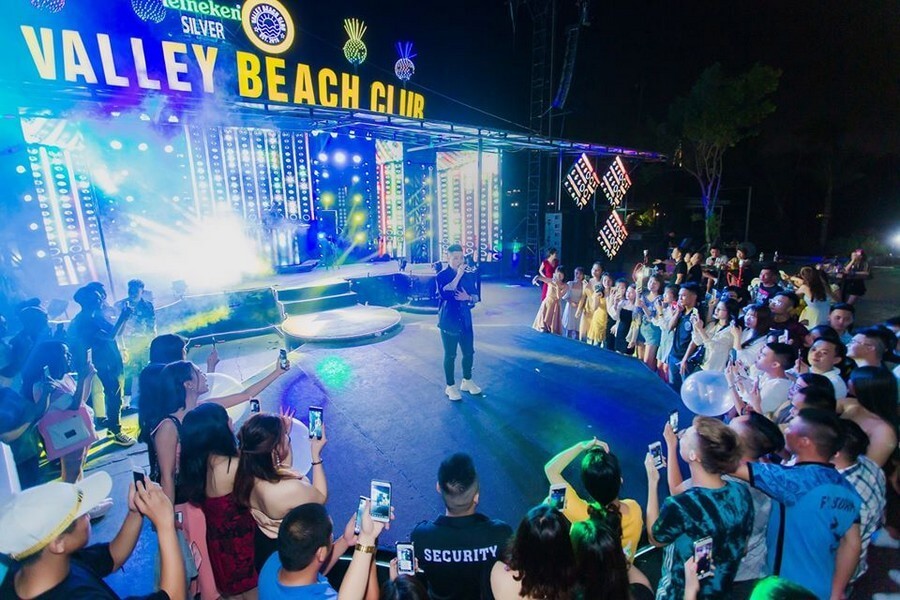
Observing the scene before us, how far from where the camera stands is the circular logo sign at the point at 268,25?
8805mm

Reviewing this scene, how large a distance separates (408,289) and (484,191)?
617cm

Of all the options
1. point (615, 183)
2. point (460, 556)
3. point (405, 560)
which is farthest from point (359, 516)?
point (615, 183)

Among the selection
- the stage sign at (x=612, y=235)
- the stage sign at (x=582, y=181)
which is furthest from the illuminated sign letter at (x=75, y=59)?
the stage sign at (x=612, y=235)

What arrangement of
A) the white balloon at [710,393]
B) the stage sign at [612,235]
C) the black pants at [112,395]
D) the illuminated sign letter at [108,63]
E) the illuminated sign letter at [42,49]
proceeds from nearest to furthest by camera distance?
the white balloon at [710,393], the black pants at [112,395], the illuminated sign letter at [42,49], the illuminated sign letter at [108,63], the stage sign at [612,235]

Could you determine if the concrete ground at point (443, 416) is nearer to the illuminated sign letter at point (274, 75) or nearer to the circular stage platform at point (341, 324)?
the circular stage platform at point (341, 324)

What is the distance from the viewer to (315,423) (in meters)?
2.78

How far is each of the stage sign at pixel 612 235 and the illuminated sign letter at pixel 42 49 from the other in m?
17.3

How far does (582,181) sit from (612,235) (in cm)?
289

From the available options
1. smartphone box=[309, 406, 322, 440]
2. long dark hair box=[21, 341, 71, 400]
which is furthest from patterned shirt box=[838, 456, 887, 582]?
long dark hair box=[21, 341, 71, 400]

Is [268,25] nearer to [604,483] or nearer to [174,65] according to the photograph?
[174,65]

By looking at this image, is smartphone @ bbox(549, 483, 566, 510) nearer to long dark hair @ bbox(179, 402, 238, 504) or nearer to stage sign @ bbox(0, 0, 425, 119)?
long dark hair @ bbox(179, 402, 238, 504)

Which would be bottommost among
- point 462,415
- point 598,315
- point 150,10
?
point 462,415

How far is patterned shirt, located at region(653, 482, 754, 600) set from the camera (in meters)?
1.98

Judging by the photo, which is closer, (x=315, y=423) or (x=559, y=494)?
(x=559, y=494)
